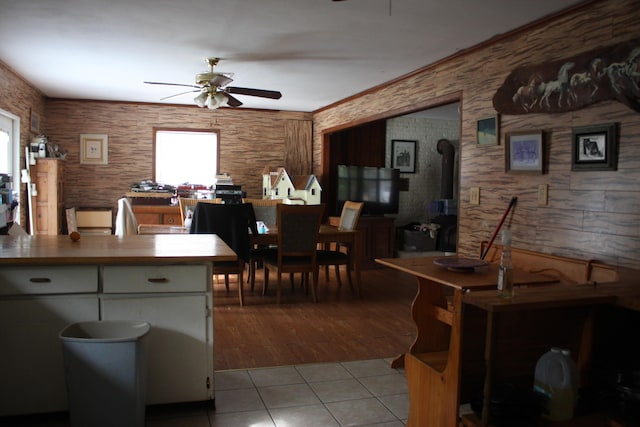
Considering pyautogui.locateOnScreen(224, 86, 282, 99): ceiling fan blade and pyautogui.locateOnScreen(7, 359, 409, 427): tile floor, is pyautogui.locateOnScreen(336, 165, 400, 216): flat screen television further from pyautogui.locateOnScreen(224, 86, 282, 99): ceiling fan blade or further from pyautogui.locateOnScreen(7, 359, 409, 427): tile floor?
pyautogui.locateOnScreen(7, 359, 409, 427): tile floor

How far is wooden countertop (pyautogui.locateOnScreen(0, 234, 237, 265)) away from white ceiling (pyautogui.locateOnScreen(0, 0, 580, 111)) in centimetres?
153

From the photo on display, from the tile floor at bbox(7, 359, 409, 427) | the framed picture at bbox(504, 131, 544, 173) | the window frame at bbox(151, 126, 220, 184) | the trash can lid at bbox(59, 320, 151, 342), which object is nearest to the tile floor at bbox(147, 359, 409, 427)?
the tile floor at bbox(7, 359, 409, 427)

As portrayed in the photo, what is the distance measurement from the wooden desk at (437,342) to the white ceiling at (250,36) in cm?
165

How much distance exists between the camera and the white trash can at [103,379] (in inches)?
84.4

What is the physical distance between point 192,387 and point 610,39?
296 centimetres

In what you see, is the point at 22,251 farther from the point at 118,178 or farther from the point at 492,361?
the point at 118,178

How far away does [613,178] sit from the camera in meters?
2.96

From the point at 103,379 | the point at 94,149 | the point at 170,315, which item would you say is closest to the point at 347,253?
the point at 170,315

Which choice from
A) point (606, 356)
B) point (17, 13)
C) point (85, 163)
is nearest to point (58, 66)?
point (17, 13)

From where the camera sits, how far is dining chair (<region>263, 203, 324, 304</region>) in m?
4.82

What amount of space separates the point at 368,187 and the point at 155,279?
532cm

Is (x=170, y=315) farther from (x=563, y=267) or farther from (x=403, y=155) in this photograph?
(x=403, y=155)

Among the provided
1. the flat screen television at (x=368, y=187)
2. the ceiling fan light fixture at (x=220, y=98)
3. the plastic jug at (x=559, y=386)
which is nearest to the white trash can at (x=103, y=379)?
the plastic jug at (x=559, y=386)

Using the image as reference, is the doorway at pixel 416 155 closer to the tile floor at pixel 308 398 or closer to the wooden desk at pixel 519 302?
the tile floor at pixel 308 398
